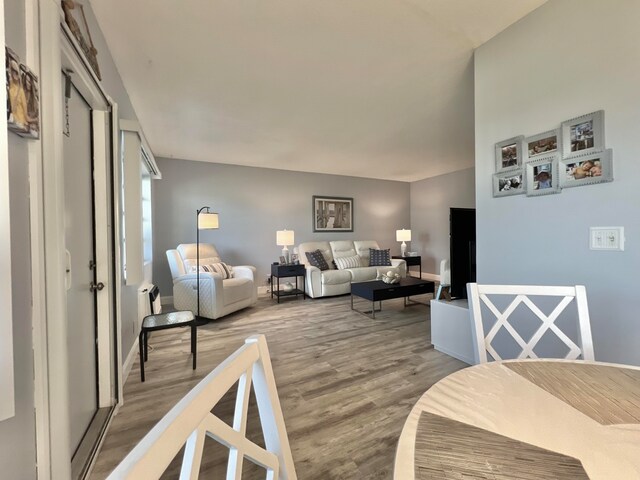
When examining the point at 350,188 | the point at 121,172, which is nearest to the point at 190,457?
the point at 121,172

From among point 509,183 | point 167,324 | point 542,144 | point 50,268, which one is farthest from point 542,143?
point 167,324

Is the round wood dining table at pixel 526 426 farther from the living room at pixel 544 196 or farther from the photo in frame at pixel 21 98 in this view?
the photo in frame at pixel 21 98

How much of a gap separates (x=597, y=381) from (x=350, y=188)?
5659 mm

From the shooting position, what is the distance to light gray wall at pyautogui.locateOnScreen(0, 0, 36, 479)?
32.7 inches

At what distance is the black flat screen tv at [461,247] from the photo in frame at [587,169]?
853mm

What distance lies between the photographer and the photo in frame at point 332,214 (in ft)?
19.1

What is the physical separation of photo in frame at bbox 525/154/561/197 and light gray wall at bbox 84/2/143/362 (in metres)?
2.66

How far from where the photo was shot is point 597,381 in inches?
31.6

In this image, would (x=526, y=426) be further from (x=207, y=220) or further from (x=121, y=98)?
(x=207, y=220)

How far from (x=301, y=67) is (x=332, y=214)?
12.8ft

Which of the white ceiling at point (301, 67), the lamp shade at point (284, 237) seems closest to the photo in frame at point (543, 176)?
the white ceiling at point (301, 67)

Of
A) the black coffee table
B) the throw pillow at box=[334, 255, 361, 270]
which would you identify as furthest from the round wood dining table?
the throw pillow at box=[334, 255, 361, 270]

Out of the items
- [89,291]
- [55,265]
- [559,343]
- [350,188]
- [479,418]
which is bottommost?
[559,343]

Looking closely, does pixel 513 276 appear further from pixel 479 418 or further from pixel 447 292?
pixel 479 418
